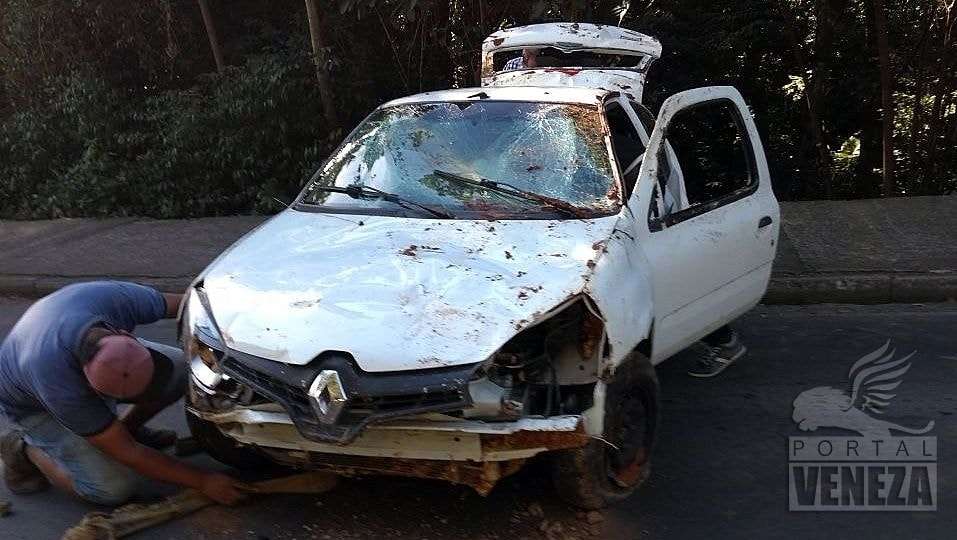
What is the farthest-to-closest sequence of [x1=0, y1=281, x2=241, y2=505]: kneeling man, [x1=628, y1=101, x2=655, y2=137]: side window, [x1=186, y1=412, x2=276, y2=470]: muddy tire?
[x1=628, y1=101, x2=655, y2=137]: side window
[x1=186, y1=412, x2=276, y2=470]: muddy tire
[x1=0, y1=281, x2=241, y2=505]: kneeling man

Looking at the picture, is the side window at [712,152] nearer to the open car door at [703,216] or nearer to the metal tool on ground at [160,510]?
the open car door at [703,216]

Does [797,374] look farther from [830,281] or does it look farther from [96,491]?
[96,491]

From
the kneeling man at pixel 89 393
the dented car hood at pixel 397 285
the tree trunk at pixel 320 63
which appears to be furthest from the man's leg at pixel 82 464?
the tree trunk at pixel 320 63

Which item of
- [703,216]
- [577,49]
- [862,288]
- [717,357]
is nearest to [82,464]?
[703,216]

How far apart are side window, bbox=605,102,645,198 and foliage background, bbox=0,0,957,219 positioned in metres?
5.40

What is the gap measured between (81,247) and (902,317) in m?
7.28

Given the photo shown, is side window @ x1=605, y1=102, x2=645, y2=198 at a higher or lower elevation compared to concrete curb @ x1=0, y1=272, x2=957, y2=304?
higher

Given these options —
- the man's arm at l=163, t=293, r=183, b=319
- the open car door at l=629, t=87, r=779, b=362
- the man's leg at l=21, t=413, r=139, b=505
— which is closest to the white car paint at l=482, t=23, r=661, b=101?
the open car door at l=629, t=87, r=779, b=362

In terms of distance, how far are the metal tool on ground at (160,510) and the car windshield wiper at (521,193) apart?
4.78 ft

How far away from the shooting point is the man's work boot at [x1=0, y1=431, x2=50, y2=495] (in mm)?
4016

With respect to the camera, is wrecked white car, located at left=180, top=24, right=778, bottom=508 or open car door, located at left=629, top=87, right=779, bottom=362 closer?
wrecked white car, located at left=180, top=24, right=778, bottom=508

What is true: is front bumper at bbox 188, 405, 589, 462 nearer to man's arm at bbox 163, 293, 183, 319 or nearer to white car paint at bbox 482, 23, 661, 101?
man's arm at bbox 163, 293, 183, 319

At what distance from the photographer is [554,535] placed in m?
3.54

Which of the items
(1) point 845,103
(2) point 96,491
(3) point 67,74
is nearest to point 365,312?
(2) point 96,491
